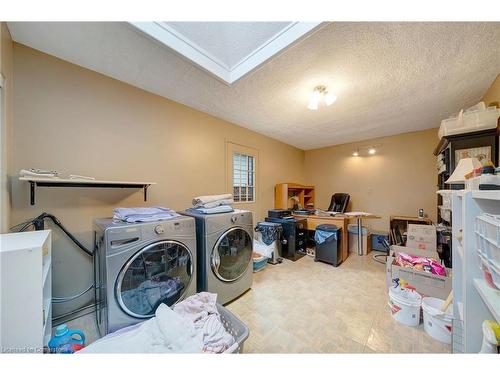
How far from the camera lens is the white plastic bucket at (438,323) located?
1.28 metres

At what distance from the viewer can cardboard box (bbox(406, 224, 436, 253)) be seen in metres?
2.32

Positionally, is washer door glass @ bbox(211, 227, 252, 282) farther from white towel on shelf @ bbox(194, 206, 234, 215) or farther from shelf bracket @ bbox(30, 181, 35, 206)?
shelf bracket @ bbox(30, 181, 35, 206)

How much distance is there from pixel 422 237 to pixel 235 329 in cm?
271

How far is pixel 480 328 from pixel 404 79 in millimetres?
1944

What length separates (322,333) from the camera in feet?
4.54

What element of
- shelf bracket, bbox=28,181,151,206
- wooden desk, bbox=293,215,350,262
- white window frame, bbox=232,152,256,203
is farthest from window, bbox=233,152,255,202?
shelf bracket, bbox=28,181,151,206

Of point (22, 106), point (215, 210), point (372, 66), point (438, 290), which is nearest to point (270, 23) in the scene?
point (372, 66)

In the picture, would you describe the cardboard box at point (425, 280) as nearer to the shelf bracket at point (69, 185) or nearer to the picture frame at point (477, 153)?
the picture frame at point (477, 153)

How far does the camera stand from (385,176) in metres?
3.60

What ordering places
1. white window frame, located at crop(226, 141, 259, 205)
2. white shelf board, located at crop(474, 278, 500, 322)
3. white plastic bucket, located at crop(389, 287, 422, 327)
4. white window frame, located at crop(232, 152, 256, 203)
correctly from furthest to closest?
1. white window frame, located at crop(232, 152, 256, 203)
2. white window frame, located at crop(226, 141, 259, 205)
3. white plastic bucket, located at crop(389, 287, 422, 327)
4. white shelf board, located at crop(474, 278, 500, 322)

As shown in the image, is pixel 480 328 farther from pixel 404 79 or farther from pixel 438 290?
pixel 404 79

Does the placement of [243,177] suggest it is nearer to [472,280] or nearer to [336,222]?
[336,222]

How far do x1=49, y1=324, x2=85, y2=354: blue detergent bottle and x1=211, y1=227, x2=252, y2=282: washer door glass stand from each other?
3.07 ft

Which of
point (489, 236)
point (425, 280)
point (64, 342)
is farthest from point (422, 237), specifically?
point (64, 342)
